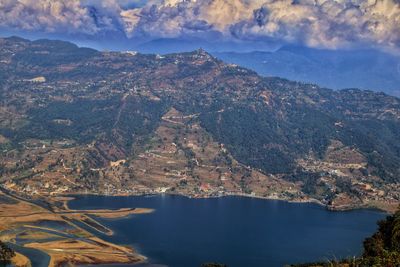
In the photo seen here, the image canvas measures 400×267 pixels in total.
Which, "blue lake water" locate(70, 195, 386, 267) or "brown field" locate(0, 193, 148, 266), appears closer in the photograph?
"brown field" locate(0, 193, 148, 266)

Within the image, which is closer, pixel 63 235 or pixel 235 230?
pixel 63 235

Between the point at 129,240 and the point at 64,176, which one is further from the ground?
the point at 64,176

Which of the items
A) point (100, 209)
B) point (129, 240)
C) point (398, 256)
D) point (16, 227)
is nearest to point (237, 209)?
point (100, 209)

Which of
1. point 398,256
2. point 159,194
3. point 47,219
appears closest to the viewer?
point 398,256

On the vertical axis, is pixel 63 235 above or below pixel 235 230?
below

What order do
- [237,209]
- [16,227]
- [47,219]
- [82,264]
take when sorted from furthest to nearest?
[237,209] → [47,219] → [16,227] → [82,264]

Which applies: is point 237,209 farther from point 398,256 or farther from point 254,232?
point 398,256

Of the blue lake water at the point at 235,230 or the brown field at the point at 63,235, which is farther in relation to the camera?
the blue lake water at the point at 235,230

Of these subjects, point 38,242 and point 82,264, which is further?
point 38,242
